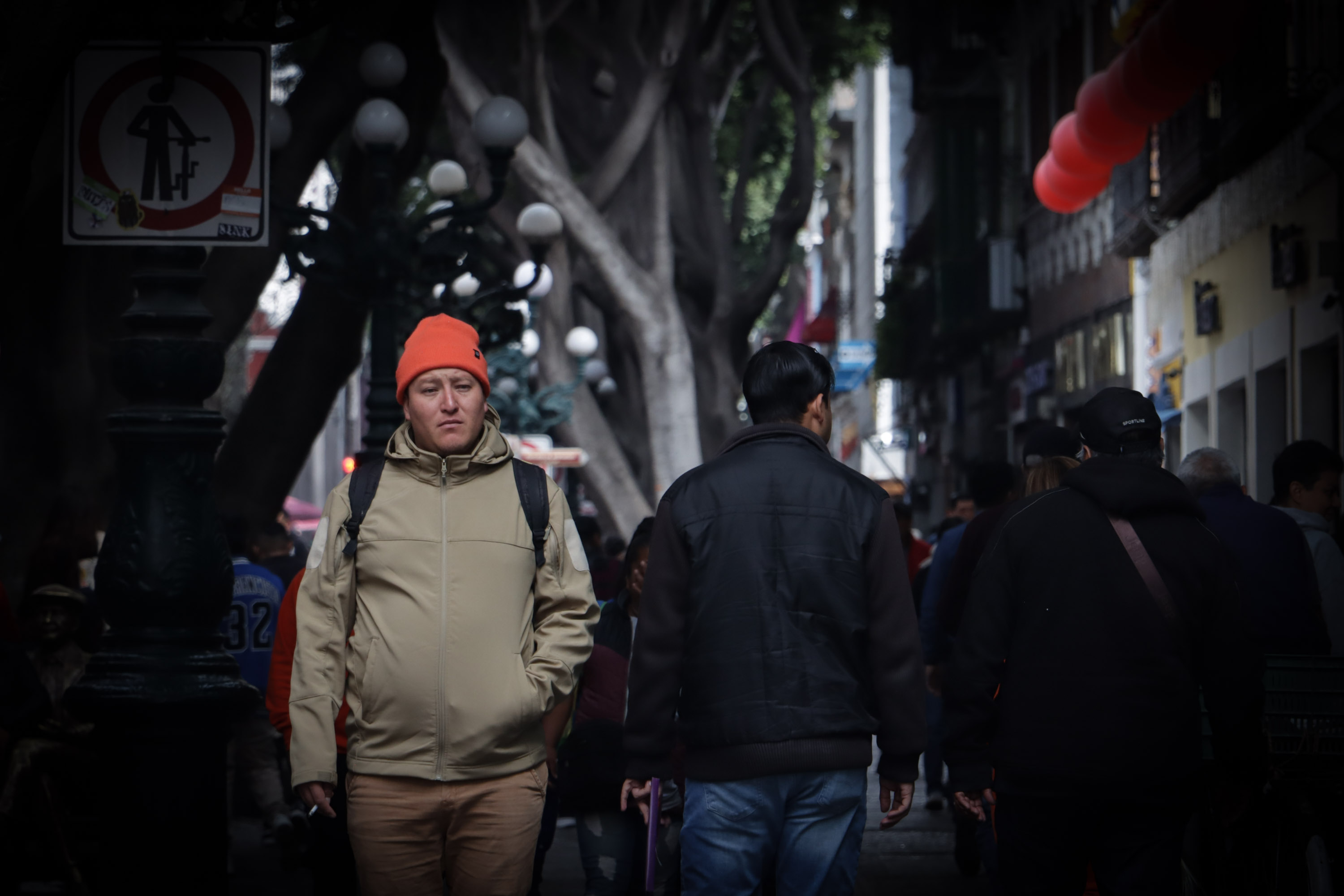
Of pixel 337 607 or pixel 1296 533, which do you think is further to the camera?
pixel 1296 533

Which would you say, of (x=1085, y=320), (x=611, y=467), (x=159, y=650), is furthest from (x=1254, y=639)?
(x=1085, y=320)

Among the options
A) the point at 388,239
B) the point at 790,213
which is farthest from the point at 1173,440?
the point at 388,239

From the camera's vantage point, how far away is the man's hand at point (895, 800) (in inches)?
171

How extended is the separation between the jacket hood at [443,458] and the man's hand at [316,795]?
0.73 metres

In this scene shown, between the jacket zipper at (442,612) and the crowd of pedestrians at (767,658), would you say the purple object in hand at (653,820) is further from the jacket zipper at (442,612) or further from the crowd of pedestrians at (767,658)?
the jacket zipper at (442,612)

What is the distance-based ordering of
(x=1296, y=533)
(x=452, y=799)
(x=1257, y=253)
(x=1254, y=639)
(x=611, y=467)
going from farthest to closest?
(x=611, y=467), (x=1257, y=253), (x=1296, y=533), (x=1254, y=639), (x=452, y=799)

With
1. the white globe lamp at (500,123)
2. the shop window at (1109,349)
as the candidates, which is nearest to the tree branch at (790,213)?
the shop window at (1109,349)

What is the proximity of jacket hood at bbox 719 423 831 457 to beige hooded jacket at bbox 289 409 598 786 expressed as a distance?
1.56 feet

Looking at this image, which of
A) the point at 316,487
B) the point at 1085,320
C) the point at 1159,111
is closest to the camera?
the point at 1159,111

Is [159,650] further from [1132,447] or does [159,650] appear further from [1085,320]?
[1085,320]

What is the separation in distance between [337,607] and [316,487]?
81.5 m

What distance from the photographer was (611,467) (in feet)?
63.0

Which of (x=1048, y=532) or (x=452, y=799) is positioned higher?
(x=1048, y=532)

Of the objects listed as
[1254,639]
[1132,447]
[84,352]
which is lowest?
[1254,639]
